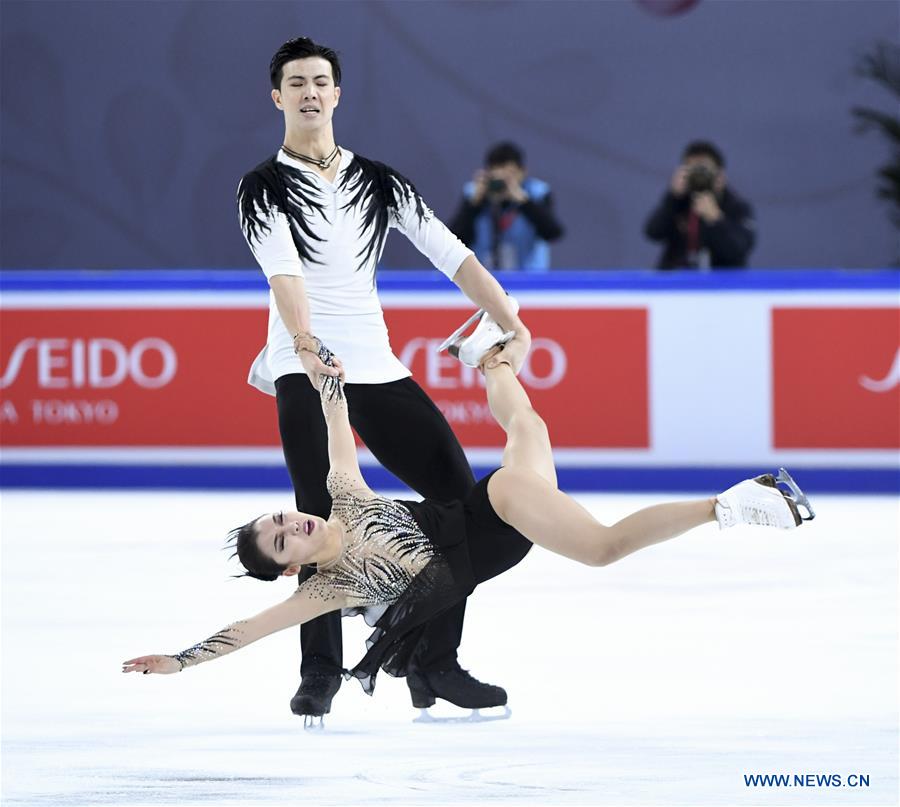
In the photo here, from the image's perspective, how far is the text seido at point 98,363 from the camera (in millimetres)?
7625

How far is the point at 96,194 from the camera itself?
11.1 meters

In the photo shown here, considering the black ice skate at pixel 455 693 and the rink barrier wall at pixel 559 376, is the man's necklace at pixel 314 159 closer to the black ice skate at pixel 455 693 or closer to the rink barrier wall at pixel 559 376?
the black ice skate at pixel 455 693

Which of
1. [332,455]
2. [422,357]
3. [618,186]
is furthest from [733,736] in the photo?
[618,186]

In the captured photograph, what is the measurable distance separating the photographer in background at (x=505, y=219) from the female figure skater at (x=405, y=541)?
3981mm

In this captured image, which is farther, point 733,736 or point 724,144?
point 724,144

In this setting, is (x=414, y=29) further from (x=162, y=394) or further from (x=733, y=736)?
(x=733, y=736)

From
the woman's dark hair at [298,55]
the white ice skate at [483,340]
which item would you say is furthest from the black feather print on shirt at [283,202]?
the white ice skate at [483,340]

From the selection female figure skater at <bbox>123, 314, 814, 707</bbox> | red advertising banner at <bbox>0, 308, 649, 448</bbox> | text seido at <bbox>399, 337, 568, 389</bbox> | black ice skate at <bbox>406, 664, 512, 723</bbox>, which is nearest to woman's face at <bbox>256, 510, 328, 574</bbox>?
female figure skater at <bbox>123, 314, 814, 707</bbox>

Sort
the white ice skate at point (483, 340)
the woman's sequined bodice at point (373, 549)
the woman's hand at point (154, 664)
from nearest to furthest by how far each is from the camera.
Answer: the woman's hand at point (154, 664), the woman's sequined bodice at point (373, 549), the white ice skate at point (483, 340)

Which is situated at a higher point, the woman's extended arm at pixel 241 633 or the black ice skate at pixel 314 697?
the woman's extended arm at pixel 241 633

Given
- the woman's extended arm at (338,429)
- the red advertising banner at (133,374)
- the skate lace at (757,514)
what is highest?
the red advertising banner at (133,374)

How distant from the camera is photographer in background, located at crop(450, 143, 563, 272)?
7727 millimetres

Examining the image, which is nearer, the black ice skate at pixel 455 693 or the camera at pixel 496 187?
the black ice skate at pixel 455 693

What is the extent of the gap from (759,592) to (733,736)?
5.44 ft
